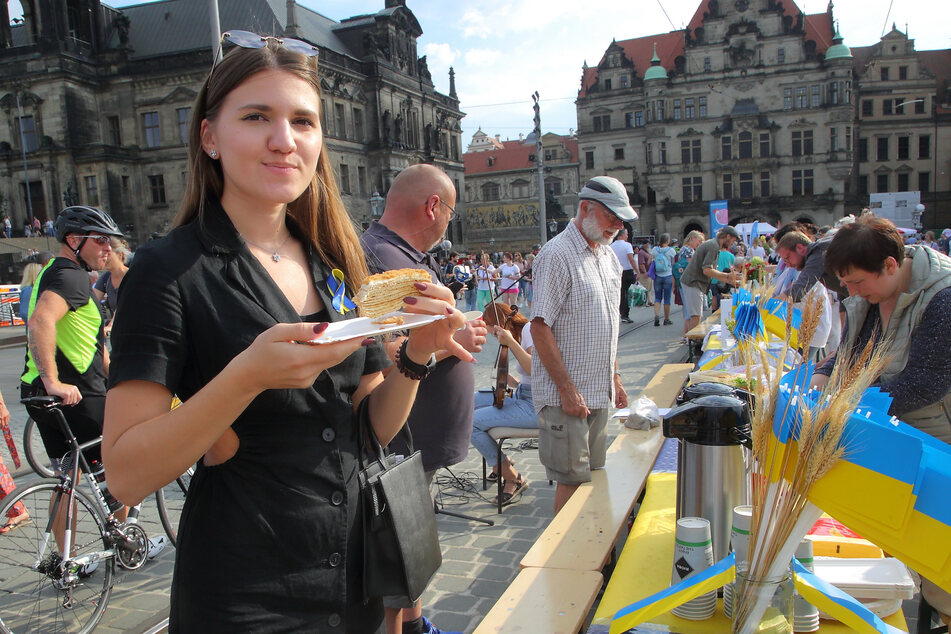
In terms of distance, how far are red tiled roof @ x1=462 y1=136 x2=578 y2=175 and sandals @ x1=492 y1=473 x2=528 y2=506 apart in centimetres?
7020

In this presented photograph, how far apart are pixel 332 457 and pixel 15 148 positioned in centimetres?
5387

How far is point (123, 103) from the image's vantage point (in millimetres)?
44406

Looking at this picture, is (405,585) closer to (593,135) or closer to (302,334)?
(302,334)

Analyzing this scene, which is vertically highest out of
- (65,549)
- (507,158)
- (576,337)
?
(507,158)

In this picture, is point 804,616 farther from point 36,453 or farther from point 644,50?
point 644,50

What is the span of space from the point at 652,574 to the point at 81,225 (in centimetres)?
388

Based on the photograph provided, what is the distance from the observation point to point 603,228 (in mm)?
3828

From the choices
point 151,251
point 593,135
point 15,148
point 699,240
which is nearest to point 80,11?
point 15,148

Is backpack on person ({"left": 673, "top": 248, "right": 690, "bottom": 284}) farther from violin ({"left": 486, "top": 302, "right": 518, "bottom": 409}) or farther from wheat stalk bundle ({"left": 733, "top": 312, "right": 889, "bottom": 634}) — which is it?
wheat stalk bundle ({"left": 733, "top": 312, "right": 889, "bottom": 634})

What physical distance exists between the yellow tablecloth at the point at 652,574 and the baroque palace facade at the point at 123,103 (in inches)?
1655

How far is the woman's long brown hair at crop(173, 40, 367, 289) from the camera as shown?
4.76ft

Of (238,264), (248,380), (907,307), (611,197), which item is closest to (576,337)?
(611,197)

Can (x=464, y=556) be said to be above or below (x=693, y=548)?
below

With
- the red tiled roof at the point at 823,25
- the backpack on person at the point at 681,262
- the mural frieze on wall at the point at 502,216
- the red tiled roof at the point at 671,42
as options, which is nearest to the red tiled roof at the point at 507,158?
the mural frieze on wall at the point at 502,216
